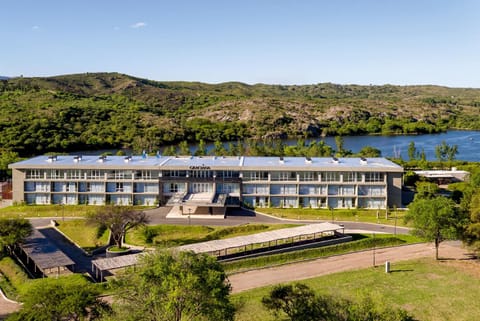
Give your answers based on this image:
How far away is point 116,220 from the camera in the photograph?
54969mm

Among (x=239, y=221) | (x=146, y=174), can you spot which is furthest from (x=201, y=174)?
(x=239, y=221)

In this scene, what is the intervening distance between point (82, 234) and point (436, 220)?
48069mm

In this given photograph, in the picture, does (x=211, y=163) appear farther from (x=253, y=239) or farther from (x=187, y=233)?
(x=253, y=239)

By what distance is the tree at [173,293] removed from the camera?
24.6 meters

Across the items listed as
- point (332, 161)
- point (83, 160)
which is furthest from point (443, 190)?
point (83, 160)

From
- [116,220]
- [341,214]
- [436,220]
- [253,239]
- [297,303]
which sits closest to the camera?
[297,303]

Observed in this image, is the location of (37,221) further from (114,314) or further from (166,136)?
(166,136)

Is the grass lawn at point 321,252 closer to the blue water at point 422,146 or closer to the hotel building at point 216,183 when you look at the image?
the hotel building at point 216,183

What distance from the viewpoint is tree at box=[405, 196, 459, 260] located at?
1989 inches

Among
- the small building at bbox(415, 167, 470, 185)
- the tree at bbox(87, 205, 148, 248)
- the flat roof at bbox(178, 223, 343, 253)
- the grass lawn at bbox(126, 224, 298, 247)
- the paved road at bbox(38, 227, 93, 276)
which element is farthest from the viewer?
the small building at bbox(415, 167, 470, 185)

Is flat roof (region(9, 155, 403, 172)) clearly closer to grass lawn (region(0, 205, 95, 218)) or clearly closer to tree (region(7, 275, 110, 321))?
grass lawn (region(0, 205, 95, 218))

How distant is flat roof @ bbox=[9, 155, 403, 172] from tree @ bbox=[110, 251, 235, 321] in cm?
5035

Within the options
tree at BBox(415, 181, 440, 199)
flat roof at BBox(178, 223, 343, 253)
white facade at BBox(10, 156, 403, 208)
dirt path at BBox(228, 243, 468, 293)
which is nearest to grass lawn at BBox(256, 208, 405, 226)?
white facade at BBox(10, 156, 403, 208)

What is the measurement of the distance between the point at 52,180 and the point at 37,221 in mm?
11419
